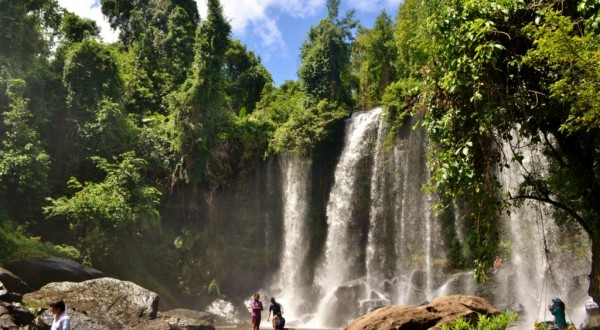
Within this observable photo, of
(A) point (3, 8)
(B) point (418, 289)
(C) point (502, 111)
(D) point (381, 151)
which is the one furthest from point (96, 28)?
(C) point (502, 111)

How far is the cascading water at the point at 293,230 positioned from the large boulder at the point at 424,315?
12.4 m

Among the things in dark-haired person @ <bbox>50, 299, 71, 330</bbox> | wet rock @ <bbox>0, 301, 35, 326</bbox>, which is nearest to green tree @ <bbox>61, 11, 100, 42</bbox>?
wet rock @ <bbox>0, 301, 35, 326</bbox>

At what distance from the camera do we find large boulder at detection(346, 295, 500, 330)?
342 inches

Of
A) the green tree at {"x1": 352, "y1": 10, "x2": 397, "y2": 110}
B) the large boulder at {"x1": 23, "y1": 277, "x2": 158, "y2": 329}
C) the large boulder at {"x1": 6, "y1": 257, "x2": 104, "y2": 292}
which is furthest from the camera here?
the green tree at {"x1": 352, "y1": 10, "x2": 397, "y2": 110}

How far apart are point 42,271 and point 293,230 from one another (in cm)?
1151

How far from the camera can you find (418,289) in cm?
1830

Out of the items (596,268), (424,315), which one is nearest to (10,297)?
(424,315)

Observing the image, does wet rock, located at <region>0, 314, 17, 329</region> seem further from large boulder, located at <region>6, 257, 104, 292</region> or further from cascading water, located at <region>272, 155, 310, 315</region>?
cascading water, located at <region>272, 155, 310, 315</region>

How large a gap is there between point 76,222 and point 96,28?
40.9ft

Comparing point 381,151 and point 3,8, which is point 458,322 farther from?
point 3,8

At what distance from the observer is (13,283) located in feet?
42.4

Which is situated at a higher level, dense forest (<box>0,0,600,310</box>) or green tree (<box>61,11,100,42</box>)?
green tree (<box>61,11,100,42</box>)

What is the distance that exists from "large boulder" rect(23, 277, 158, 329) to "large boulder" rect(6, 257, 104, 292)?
1625 mm

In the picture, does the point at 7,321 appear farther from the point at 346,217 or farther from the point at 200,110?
the point at 346,217
